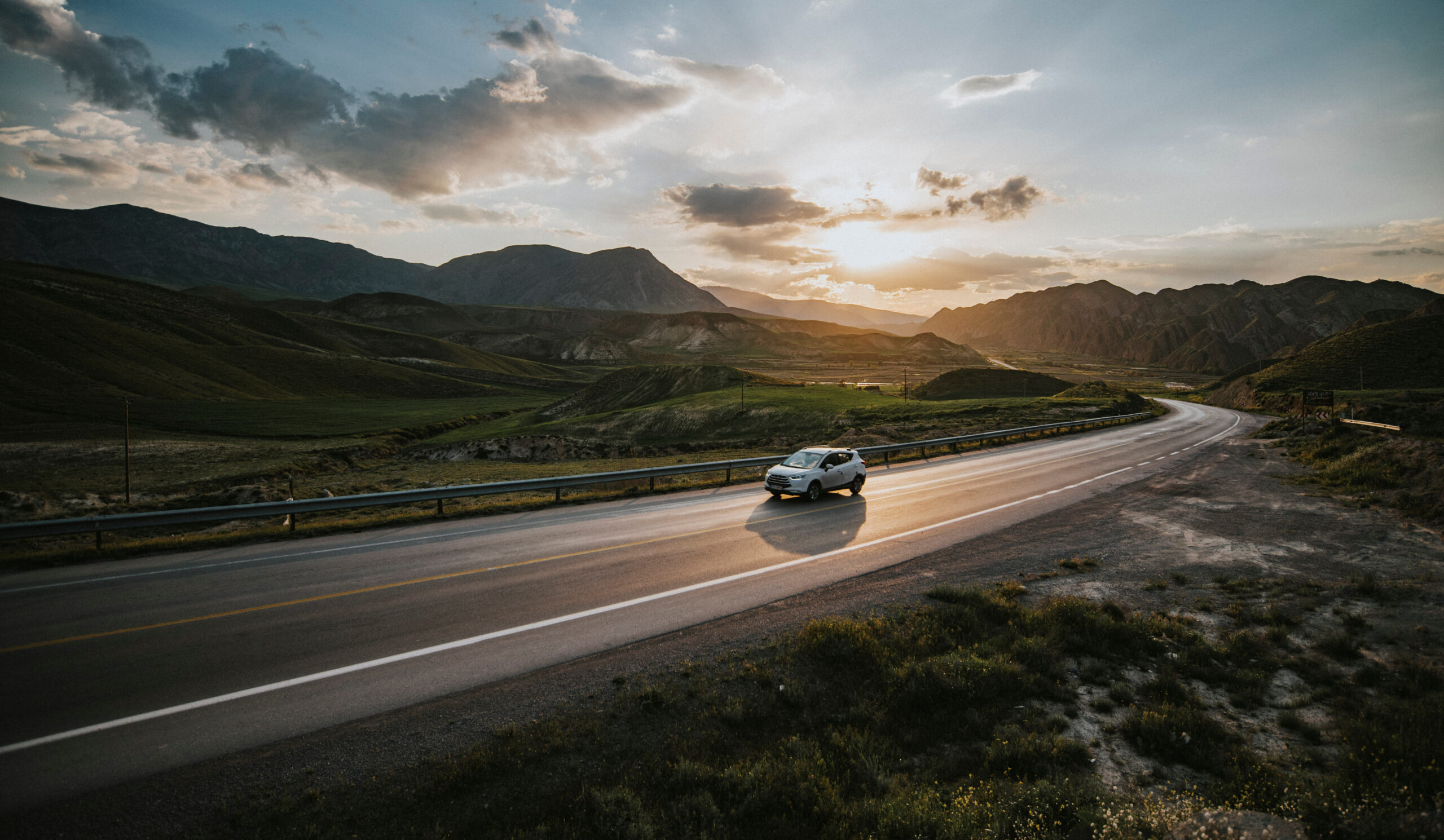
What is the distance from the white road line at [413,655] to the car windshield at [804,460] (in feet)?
19.6

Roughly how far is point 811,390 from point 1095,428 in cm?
3092

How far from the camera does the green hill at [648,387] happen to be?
7775cm

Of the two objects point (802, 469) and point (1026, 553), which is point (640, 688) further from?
point (802, 469)

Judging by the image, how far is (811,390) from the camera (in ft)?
233

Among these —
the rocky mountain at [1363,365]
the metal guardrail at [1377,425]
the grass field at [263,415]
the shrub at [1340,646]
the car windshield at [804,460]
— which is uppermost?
the rocky mountain at [1363,365]

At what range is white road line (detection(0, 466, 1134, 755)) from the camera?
19.7 ft

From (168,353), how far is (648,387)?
273ft

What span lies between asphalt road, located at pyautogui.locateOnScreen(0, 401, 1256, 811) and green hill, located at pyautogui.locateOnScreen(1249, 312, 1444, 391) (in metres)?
94.7

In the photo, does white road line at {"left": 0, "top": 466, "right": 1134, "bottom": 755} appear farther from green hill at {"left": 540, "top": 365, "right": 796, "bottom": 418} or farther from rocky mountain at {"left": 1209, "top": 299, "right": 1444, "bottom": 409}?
rocky mountain at {"left": 1209, "top": 299, "right": 1444, "bottom": 409}

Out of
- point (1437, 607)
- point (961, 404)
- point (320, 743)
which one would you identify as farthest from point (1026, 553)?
point (961, 404)

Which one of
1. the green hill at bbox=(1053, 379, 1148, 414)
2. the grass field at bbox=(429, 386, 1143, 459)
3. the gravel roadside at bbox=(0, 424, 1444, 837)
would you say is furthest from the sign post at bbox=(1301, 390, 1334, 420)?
the green hill at bbox=(1053, 379, 1148, 414)

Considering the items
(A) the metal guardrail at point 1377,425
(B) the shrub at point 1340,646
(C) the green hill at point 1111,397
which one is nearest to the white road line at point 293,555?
(B) the shrub at point 1340,646

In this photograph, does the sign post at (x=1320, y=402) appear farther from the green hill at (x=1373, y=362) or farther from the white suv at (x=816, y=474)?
the green hill at (x=1373, y=362)

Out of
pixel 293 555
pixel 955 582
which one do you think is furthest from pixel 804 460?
pixel 293 555
